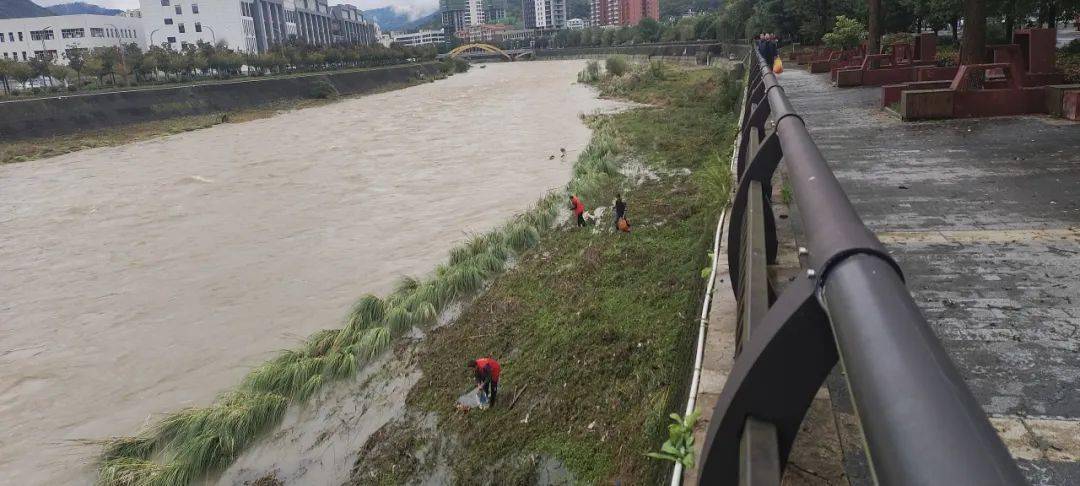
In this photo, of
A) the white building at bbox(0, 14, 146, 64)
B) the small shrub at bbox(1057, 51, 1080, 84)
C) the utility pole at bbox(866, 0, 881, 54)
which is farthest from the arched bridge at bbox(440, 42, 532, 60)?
the small shrub at bbox(1057, 51, 1080, 84)

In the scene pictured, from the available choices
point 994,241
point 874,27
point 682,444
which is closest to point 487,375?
point 682,444

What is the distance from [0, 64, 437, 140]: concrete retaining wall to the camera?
111 feet

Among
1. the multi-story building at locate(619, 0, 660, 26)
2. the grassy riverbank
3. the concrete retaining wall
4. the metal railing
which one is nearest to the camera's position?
the metal railing

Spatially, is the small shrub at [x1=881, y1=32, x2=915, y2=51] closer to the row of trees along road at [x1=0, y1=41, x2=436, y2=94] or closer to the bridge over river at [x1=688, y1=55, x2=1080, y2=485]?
the bridge over river at [x1=688, y1=55, x2=1080, y2=485]

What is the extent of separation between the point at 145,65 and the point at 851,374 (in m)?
59.3

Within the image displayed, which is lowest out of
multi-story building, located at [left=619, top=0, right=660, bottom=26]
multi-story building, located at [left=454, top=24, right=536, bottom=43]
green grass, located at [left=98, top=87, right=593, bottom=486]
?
green grass, located at [left=98, top=87, right=593, bottom=486]

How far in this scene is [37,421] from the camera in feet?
24.9

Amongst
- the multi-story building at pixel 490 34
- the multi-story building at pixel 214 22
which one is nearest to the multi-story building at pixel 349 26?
the multi-story building at pixel 490 34

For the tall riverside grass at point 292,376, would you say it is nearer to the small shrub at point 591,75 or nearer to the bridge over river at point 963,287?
the bridge over river at point 963,287

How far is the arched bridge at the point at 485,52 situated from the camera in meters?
126

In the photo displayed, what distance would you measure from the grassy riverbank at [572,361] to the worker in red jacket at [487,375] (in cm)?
12

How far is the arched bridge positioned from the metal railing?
4990 inches

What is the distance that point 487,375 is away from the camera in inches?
239

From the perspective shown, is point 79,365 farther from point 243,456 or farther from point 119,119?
point 119,119
